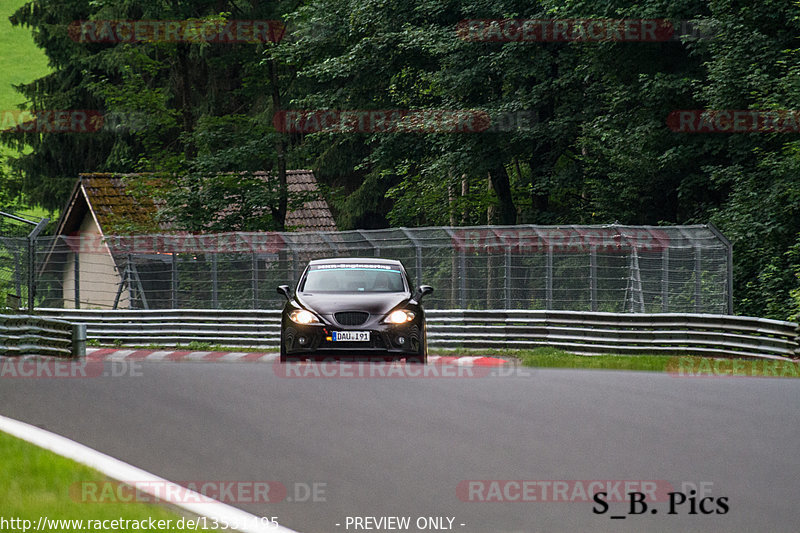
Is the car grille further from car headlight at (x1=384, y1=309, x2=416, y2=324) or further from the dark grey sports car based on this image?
car headlight at (x1=384, y1=309, x2=416, y2=324)

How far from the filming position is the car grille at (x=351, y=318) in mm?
14742

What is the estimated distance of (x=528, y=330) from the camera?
67.7 ft

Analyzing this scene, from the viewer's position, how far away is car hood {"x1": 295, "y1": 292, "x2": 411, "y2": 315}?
14.8 metres

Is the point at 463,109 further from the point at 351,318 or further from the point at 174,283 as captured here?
the point at 351,318

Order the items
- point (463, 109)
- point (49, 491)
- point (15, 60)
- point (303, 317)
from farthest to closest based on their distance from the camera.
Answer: point (15, 60) → point (463, 109) → point (303, 317) → point (49, 491)

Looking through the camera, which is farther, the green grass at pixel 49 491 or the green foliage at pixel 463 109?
the green foliage at pixel 463 109

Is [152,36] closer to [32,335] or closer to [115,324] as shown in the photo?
[115,324]

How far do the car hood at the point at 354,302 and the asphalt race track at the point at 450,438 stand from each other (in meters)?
1.28

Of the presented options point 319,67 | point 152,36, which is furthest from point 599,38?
point 152,36

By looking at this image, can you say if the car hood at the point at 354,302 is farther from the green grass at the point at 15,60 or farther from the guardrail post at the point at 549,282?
the green grass at the point at 15,60

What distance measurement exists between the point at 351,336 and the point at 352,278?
6.26ft

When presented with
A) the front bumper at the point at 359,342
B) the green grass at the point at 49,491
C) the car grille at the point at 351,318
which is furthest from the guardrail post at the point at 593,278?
the green grass at the point at 49,491

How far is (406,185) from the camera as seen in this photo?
1453 inches

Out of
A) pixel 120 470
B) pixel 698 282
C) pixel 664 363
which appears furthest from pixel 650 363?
pixel 120 470
